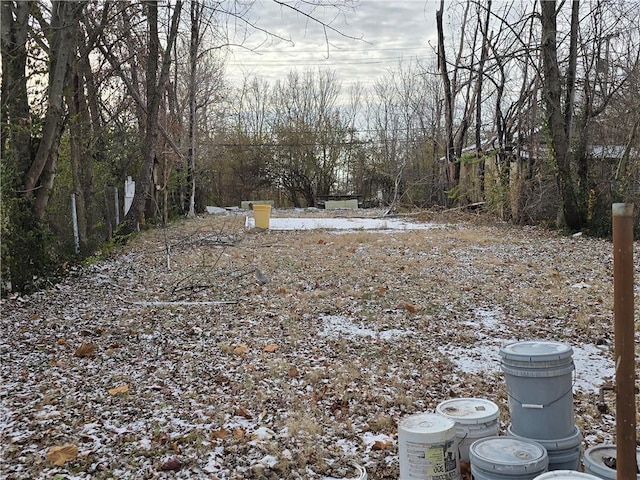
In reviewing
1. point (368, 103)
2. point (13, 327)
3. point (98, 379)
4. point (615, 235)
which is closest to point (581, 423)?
point (615, 235)

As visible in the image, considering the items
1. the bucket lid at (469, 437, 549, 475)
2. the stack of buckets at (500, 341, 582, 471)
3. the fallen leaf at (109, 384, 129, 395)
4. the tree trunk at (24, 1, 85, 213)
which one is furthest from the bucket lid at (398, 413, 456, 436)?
the tree trunk at (24, 1, 85, 213)

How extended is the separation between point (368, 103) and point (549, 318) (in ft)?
93.2

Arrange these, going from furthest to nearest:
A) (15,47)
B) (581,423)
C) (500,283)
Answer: (500,283) < (15,47) < (581,423)

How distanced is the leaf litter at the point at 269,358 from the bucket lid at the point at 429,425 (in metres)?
0.36

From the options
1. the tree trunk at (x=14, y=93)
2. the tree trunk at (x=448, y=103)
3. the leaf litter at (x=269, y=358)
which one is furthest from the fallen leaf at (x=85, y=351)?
the tree trunk at (x=448, y=103)

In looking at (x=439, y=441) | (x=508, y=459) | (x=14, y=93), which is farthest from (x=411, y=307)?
(x=14, y=93)

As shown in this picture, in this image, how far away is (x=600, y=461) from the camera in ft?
6.87

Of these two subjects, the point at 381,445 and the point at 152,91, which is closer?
the point at 381,445

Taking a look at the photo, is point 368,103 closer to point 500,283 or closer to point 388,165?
point 388,165

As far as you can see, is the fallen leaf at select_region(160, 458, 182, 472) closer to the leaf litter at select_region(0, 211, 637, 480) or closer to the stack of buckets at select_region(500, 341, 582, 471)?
the leaf litter at select_region(0, 211, 637, 480)

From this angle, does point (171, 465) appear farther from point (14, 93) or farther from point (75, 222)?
point (75, 222)

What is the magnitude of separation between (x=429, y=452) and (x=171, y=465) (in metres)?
1.23

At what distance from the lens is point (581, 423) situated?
305 cm

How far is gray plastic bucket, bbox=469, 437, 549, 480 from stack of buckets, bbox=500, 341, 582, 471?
9 cm
